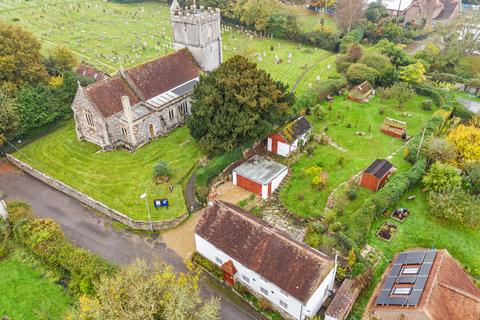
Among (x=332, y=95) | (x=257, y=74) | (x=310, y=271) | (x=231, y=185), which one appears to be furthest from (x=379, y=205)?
(x=332, y=95)

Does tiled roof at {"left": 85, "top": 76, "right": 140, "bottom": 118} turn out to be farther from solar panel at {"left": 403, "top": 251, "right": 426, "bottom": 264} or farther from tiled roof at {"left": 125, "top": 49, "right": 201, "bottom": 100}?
solar panel at {"left": 403, "top": 251, "right": 426, "bottom": 264}

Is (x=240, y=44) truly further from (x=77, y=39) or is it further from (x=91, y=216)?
(x=91, y=216)

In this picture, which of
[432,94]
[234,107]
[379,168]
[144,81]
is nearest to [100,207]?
[234,107]

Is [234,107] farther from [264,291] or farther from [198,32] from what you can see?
[264,291]

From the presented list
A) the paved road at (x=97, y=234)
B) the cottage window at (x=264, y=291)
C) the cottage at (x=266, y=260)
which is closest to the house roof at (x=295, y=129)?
the cottage at (x=266, y=260)

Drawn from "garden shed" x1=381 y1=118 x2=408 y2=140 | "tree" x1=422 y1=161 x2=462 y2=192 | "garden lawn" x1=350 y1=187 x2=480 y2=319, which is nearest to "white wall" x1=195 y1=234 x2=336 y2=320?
"garden lawn" x1=350 y1=187 x2=480 y2=319

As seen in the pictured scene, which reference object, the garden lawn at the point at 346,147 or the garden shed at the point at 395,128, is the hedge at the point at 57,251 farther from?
the garden shed at the point at 395,128

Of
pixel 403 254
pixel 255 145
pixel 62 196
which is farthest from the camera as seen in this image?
pixel 255 145
